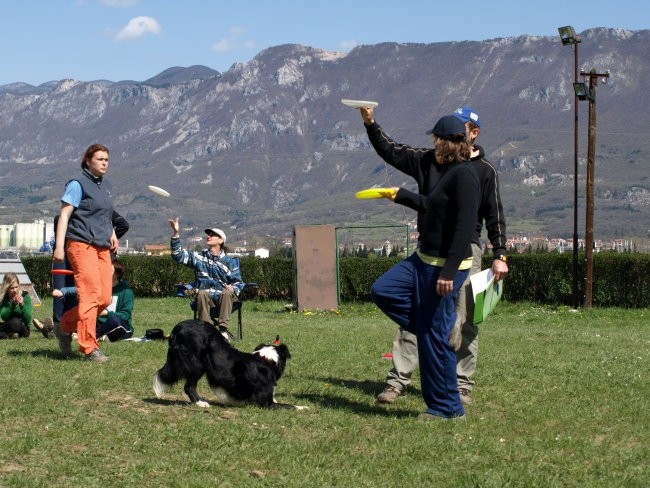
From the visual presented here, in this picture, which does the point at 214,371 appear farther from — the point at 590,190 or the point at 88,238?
the point at 590,190

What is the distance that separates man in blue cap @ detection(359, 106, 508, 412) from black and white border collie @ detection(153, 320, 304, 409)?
1.02 m

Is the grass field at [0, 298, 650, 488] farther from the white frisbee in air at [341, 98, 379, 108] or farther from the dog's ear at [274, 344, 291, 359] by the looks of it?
the white frisbee in air at [341, 98, 379, 108]

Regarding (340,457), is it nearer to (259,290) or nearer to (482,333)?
(482,333)

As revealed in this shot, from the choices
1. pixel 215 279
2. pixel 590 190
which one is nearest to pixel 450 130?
pixel 215 279

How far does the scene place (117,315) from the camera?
13.6 meters

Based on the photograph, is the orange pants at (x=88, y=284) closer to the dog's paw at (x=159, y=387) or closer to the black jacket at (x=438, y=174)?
the dog's paw at (x=159, y=387)

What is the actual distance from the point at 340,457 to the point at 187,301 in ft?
68.5

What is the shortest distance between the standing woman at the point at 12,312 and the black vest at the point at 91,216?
13.4ft

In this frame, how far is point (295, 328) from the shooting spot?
1747cm

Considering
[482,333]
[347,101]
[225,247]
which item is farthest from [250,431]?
[482,333]

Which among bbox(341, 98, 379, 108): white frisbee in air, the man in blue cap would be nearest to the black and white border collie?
the man in blue cap

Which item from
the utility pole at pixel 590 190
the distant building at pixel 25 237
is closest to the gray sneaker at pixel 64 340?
the utility pole at pixel 590 190

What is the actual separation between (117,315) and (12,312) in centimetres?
172

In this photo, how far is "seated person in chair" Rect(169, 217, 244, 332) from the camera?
13.4m
